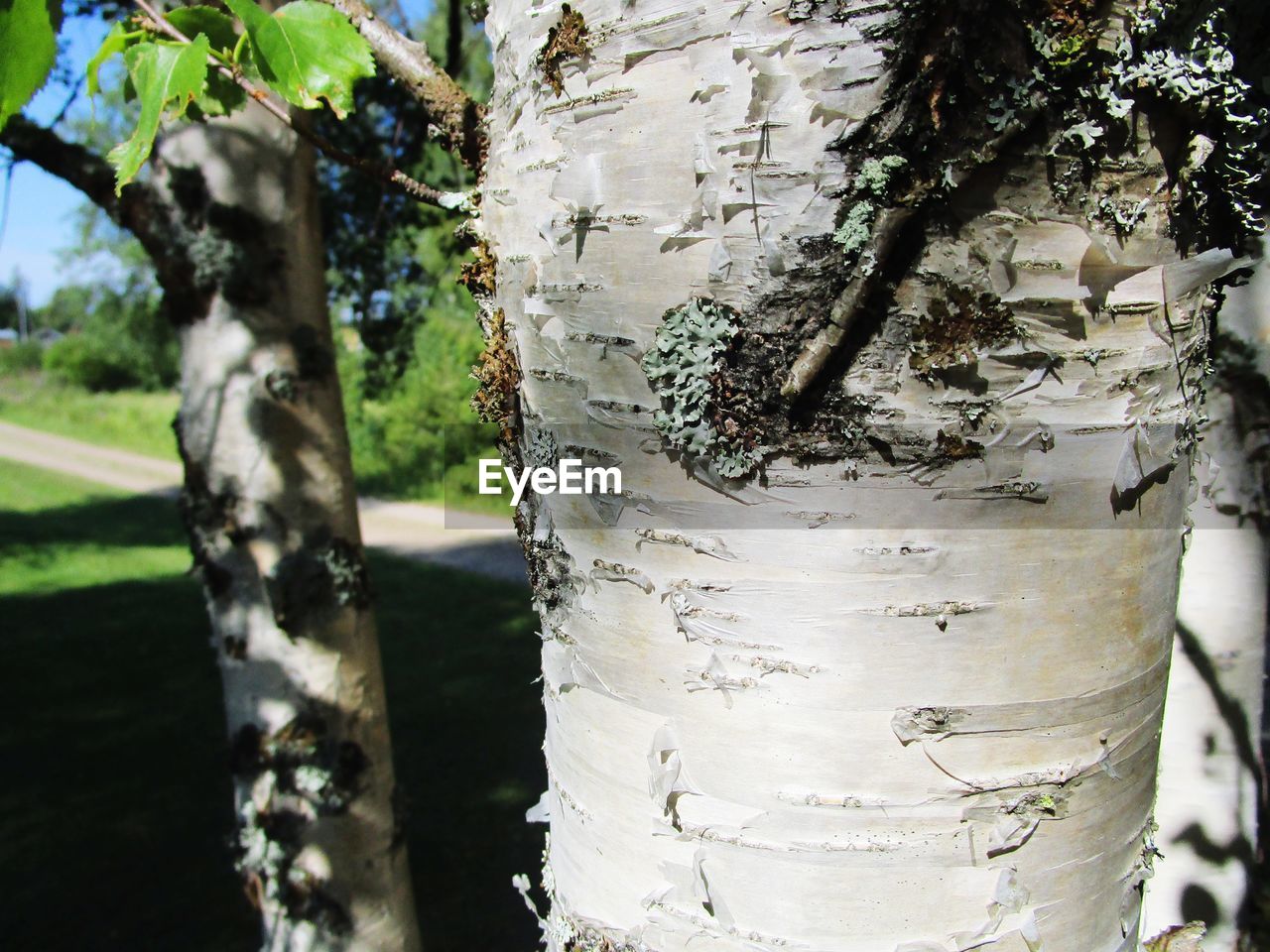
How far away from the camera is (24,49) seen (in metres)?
1.04

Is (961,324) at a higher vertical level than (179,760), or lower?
higher

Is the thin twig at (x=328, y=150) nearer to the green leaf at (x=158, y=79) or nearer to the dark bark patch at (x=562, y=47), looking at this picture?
the green leaf at (x=158, y=79)

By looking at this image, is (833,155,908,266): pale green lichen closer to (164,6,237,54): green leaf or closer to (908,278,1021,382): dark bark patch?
(908,278,1021,382): dark bark patch

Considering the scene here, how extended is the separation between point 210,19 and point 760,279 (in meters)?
1.06

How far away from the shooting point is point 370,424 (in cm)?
1516

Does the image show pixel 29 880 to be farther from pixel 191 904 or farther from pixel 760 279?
pixel 760 279

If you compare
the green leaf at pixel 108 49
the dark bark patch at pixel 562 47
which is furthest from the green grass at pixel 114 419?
the dark bark patch at pixel 562 47

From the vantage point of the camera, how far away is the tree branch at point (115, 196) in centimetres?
254

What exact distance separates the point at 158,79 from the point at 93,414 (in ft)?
81.6

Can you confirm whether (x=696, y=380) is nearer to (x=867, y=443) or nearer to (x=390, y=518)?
(x=867, y=443)

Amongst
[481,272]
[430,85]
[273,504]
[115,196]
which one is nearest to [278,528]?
[273,504]

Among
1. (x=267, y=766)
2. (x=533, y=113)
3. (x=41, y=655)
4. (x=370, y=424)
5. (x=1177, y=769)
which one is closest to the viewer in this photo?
(x=533, y=113)

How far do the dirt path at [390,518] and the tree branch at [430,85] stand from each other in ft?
21.4

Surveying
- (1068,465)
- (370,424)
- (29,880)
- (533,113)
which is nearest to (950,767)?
(1068,465)
